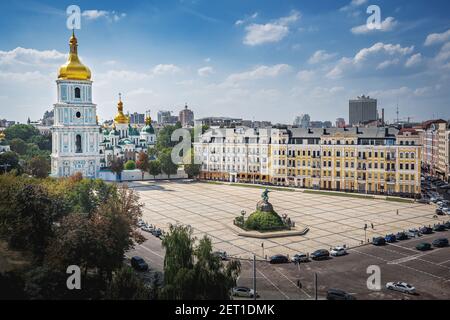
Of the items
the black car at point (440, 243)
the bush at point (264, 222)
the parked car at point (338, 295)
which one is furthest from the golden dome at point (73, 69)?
the parked car at point (338, 295)

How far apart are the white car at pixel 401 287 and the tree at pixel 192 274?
1275cm

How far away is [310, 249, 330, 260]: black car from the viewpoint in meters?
39.8

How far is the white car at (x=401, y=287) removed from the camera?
1240 inches

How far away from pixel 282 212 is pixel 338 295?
1190 inches

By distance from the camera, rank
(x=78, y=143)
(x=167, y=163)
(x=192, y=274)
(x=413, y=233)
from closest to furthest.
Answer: (x=192, y=274) < (x=413, y=233) < (x=78, y=143) < (x=167, y=163)

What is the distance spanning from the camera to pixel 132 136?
417 ft

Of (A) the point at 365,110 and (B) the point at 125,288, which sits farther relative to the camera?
(A) the point at 365,110

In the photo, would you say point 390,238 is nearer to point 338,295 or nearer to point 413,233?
point 413,233

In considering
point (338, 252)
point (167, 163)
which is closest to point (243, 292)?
point (338, 252)

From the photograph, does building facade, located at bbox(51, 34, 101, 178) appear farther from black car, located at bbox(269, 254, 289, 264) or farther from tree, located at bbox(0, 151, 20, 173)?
black car, located at bbox(269, 254, 289, 264)

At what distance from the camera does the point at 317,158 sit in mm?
81688

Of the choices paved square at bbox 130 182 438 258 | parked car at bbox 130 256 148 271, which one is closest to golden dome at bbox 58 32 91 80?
paved square at bbox 130 182 438 258

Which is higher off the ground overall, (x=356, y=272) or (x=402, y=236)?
(x=402, y=236)

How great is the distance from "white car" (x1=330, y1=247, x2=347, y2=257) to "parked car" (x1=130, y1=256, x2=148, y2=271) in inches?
678
